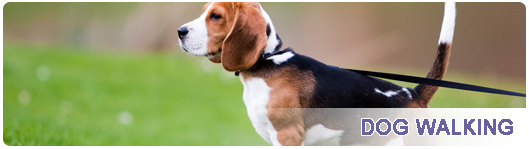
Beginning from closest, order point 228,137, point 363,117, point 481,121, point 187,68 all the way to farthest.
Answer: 1. point 363,117
2. point 481,121
3. point 228,137
4. point 187,68

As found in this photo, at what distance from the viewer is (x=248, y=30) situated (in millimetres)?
1772

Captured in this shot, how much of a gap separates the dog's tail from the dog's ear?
2.86ft

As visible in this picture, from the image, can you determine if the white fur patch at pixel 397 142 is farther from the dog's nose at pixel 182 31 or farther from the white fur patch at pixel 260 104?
the dog's nose at pixel 182 31

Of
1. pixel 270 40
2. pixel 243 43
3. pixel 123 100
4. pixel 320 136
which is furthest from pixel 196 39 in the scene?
pixel 123 100

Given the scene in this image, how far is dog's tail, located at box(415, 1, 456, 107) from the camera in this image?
201cm

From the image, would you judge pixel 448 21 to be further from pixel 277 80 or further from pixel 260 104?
pixel 260 104

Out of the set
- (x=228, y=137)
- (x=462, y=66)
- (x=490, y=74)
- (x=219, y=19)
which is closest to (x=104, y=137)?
(x=228, y=137)

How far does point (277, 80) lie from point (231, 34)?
30cm

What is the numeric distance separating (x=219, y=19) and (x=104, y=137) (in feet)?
9.32

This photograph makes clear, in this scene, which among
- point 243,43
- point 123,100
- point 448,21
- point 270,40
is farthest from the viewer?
point 123,100

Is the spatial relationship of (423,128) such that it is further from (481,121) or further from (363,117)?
(481,121)

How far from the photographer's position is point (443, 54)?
204 cm

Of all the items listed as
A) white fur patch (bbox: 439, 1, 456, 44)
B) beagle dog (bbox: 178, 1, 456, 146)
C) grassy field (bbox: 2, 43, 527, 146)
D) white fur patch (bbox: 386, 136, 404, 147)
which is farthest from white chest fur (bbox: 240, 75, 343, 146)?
grassy field (bbox: 2, 43, 527, 146)

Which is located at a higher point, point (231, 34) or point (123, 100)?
point (231, 34)
